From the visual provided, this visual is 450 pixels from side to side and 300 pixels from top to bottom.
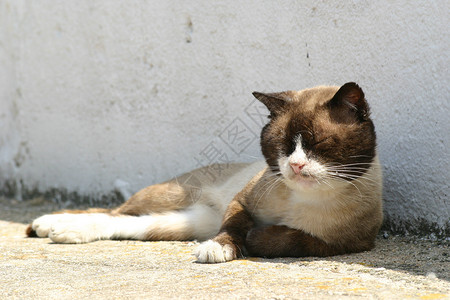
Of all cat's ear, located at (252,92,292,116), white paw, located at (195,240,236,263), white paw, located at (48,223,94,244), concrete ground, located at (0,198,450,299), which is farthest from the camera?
white paw, located at (48,223,94,244)

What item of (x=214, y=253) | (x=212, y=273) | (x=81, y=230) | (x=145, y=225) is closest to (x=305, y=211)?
(x=214, y=253)

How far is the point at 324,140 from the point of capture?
2838 millimetres

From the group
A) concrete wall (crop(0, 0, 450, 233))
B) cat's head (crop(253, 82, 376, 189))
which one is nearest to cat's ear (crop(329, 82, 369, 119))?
cat's head (crop(253, 82, 376, 189))

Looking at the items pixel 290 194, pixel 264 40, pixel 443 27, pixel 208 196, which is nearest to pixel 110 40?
pixel 264 40

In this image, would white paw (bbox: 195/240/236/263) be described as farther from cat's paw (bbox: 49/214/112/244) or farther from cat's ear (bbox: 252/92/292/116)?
cat's paw (bbox: 49/214/112/244)

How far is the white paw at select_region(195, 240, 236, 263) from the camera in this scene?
9.66ft

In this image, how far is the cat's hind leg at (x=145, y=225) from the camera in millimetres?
3893

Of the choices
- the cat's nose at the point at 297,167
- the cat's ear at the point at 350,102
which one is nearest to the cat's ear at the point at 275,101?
the cat's ear at the point at 350,102

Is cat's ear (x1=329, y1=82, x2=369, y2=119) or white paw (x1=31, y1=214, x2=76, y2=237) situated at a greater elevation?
cat's ear (x1=329, y1=82, x2=369, y2=119)

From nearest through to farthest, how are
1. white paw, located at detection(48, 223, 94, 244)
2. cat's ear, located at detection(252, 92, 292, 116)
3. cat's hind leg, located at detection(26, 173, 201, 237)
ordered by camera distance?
1. cat's ear, located at detection(252, 92, 292, 116)
2. white paw, located at detection(48, 223, 94, 244)
3. cat's hind leg, located at detection(26, 173, 201, 237)

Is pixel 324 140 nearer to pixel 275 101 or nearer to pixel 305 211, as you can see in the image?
pixel 275 101

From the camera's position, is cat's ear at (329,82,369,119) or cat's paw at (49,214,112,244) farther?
cat's paw at (49,214,112,244)

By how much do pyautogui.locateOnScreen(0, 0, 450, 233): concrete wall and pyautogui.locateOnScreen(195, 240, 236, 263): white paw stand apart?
105cm

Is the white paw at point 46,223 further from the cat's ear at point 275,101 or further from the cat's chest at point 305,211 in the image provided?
the cat's ear at point 275,101
